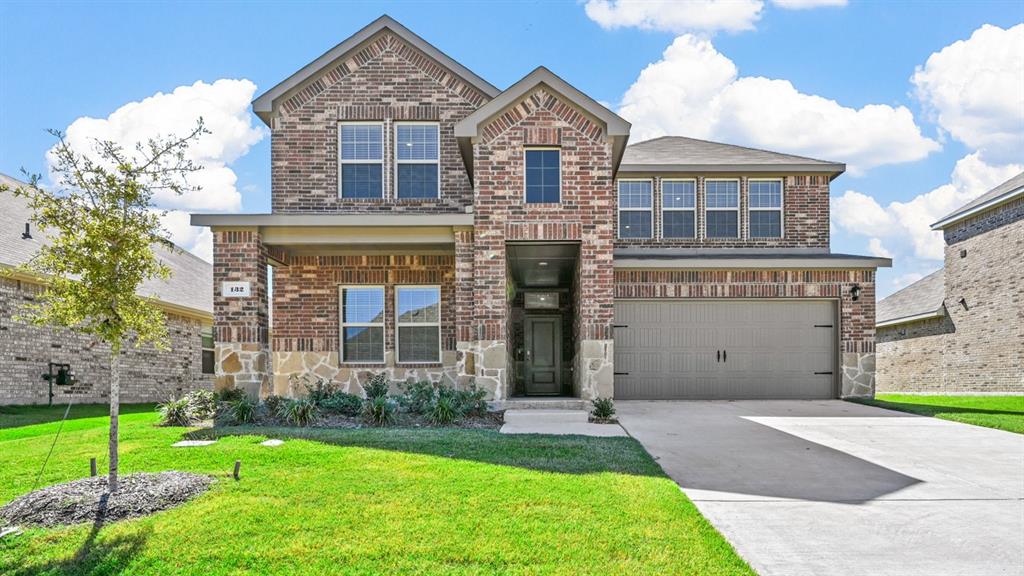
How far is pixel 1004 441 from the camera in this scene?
9336 millimetres

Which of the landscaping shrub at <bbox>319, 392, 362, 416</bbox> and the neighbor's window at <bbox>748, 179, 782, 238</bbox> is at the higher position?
the neighbor's window at <bbox>748, 179, 782, 238</bbox>

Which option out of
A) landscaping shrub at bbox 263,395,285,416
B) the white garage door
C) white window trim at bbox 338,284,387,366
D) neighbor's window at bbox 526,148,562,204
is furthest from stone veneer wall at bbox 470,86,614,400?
landscaping shrub at bbox 263,395,285,416

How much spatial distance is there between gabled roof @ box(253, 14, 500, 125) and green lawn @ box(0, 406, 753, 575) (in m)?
8.69

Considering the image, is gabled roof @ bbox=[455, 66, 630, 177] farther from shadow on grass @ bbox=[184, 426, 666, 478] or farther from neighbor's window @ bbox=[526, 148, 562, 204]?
shadow on grass @ bbox=[184, 426, 666, 478]

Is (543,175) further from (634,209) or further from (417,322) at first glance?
(634,209)

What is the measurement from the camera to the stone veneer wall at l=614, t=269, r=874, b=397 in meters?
14.7

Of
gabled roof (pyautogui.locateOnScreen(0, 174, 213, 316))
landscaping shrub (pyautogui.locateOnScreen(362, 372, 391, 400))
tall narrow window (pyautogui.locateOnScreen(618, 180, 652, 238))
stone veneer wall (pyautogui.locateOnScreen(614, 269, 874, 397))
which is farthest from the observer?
tall narrow window (pyautogui.locateOnScreen(618, 180, 652, 238))

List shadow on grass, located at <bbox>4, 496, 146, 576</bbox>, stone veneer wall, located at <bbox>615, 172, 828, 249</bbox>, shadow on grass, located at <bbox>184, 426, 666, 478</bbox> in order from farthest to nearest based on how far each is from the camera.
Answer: stone veneer wall, located at <bbox>615, 172, 828, 249</bbox>, shadow on grass, located at <bbox>184, 426, 666, 478</bbox>, shadow on grass, located at <bbox>4, 496, 146, 576</bbox>

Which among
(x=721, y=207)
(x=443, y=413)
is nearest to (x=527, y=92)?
(x=443, y=413)

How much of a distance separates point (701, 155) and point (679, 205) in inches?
64.9

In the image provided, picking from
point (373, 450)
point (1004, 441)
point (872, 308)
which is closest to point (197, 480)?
point (373, 450)

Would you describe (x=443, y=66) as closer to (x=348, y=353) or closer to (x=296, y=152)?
(x=296, y=152)

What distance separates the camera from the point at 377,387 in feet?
41.7

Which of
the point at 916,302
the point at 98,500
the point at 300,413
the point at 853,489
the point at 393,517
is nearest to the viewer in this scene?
the point at 393,517
